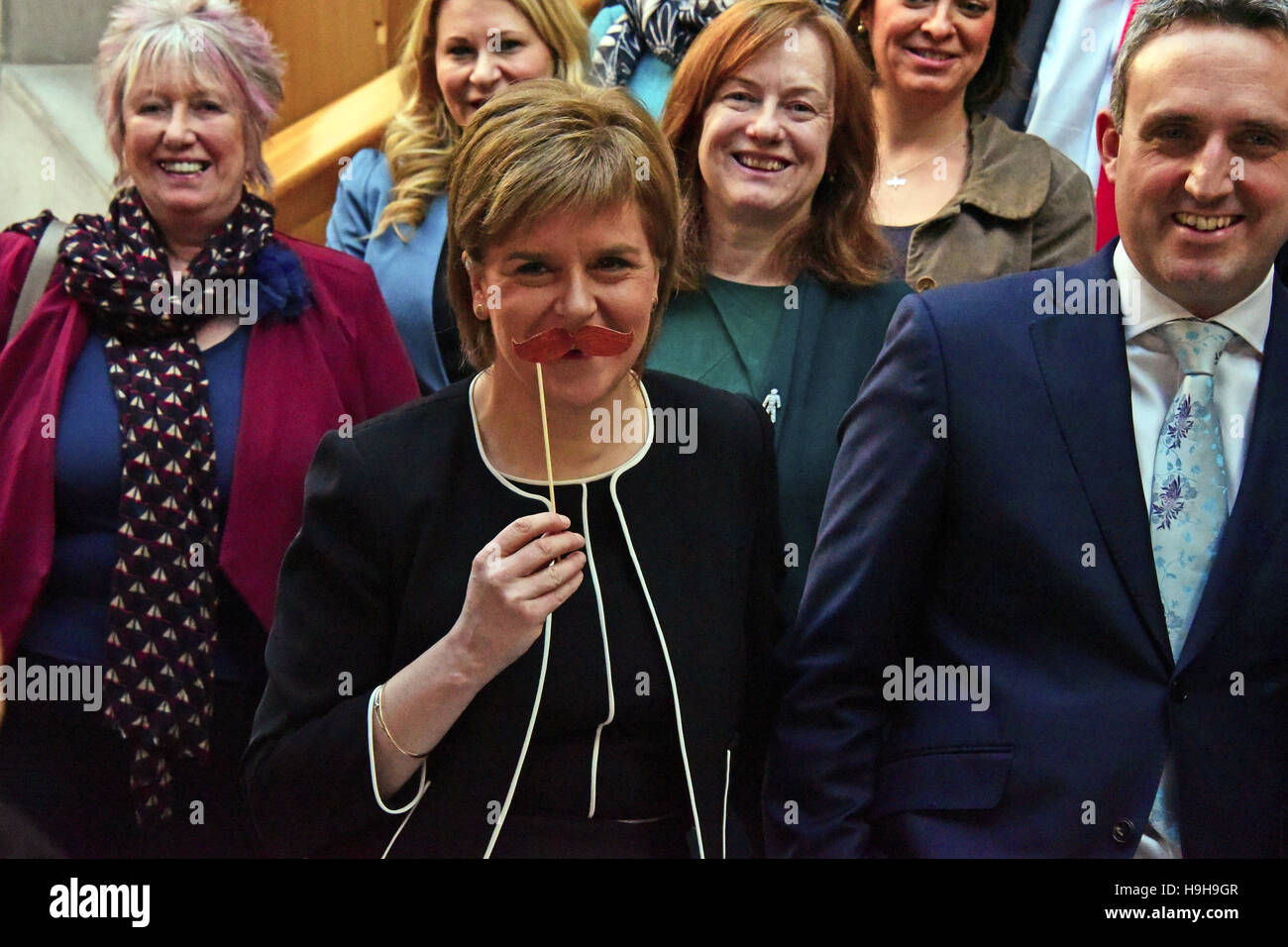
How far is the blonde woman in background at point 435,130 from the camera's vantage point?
262cm

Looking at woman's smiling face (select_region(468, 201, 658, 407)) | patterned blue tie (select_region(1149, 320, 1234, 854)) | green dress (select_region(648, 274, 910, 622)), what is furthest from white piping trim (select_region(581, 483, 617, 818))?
patterned blue tie (select_region(1149, 320, 1234, 854))

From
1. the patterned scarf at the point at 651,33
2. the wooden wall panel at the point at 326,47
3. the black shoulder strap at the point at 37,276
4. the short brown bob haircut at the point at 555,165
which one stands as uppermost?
the wooden wall panel at the point at 326,47

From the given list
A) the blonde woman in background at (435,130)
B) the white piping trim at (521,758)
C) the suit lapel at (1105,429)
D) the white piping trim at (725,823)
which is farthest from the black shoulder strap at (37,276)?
the suit lapel at (1105,429)

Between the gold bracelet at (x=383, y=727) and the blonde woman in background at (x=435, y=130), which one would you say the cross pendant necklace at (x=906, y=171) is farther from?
the gold bracelet at (x=383, y=727)

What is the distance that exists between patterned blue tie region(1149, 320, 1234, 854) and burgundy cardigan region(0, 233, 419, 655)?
3.59 feet

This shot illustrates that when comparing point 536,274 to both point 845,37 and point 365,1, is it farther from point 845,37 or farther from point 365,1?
point 365,1

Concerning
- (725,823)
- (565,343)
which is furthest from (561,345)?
(725,823)

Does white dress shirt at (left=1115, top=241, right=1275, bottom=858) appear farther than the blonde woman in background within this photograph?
No

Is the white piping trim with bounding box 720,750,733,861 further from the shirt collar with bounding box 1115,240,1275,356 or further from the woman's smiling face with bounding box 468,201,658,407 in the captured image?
the shirt collar with bounding box 1115,240,1275,356

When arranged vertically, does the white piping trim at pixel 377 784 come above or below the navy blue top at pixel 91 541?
below

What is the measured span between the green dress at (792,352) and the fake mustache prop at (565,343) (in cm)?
52

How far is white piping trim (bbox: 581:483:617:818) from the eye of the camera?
5.85 feet

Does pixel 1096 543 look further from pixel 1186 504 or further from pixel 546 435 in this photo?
pixel 546 435

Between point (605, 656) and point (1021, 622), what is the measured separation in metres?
0.44
